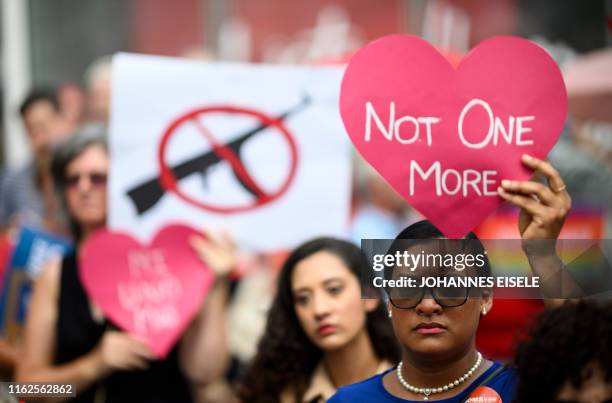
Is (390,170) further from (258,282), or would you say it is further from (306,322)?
(258,282)

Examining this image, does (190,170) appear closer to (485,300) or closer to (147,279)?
(147,279)

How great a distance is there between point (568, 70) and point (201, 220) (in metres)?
→ 2.62

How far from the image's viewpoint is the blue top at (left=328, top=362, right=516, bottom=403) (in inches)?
86.9

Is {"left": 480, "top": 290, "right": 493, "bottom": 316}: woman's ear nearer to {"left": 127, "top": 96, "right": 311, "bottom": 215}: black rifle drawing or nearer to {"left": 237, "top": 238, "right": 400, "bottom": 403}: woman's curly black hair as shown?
{"left": 237, "top": 238, "right": 400, "bottom": 403}: woman's curly black hair

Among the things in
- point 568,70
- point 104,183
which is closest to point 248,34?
point 568,70

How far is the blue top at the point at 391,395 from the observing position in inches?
86.9

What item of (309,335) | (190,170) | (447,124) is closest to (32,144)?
(190,170)

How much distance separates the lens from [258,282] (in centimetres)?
532

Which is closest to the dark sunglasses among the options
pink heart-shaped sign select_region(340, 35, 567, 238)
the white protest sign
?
the white protest sign

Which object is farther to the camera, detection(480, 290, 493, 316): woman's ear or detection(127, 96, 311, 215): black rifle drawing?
detection(127, 96, 311, 215): black rifle drawing

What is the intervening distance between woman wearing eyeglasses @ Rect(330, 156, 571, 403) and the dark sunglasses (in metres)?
1.95

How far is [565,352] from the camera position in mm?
1995

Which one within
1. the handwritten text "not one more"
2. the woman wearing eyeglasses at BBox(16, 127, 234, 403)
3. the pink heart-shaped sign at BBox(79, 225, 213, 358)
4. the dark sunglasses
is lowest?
the woman wearing eyeglasses at BBox(16, 127, 234, 403)

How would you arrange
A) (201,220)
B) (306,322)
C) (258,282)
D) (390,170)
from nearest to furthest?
(390,170) < (306,322) < (201,220) < (258,282)
